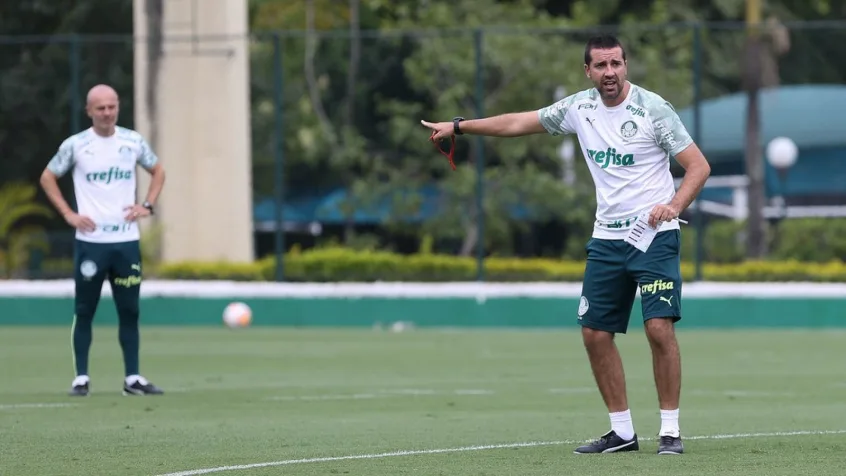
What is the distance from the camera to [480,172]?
22.5m

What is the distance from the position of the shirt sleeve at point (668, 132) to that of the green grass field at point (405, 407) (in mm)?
1532

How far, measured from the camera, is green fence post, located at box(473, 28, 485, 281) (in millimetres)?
22266

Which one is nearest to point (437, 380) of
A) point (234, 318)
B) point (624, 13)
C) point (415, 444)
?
point (415, 444)

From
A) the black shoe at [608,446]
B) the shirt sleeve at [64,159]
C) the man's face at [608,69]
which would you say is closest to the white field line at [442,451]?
the black shoe at [608,446]

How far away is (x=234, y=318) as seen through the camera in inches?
846

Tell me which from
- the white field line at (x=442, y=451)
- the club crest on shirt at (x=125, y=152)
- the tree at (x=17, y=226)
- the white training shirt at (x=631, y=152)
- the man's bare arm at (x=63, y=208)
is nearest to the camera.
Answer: the white field line at (x=442, y=451)

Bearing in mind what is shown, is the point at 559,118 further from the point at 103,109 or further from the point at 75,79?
the point at 75,79

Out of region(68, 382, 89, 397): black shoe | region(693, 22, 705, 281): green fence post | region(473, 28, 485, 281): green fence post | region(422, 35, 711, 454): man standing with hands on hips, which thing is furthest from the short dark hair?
region(473, 28, 485, 281): green fence post

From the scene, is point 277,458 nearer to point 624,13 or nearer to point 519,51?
point 519,51

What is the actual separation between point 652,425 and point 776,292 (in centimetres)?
1122

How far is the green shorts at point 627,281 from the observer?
29.0ft

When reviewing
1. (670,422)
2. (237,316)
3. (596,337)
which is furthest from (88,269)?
(237,316)

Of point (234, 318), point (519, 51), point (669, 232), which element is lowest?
point (234, 318)

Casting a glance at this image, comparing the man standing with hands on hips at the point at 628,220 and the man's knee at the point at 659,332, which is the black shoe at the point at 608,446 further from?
the man's knee at the point at 659,332
